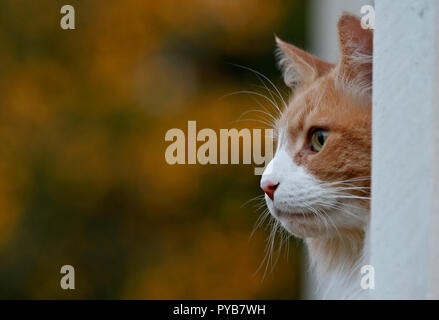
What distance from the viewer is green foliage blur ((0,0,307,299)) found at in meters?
1.41

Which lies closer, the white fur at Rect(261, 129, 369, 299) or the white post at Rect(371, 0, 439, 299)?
the white post at Rect(371, 0, 439, 299)

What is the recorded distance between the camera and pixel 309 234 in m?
0.64

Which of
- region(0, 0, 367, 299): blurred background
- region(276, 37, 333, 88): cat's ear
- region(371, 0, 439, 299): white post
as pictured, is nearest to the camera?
region(371, 0, 439, 299): white post

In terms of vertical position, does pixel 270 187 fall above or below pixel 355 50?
below

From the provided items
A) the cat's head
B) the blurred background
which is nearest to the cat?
the cat's head

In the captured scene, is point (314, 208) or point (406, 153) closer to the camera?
point (406, 153)

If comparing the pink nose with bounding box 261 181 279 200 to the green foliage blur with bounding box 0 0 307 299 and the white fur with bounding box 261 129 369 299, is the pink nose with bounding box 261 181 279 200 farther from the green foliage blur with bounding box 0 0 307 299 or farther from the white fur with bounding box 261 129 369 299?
the green foliage blur with bounding box 0 0 307 299

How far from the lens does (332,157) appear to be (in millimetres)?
618

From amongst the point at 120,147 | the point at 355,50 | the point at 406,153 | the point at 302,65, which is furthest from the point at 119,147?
the point at 406,153

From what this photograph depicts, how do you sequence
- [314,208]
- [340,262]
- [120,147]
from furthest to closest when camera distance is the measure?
[120,147], [340,262], [314,208]

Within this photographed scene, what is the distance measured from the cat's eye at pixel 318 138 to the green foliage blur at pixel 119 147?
0.70 m

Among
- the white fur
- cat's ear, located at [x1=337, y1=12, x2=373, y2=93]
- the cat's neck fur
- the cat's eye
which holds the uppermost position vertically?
cat's ear, located at [x1=337, y1=12, x2=373, y2=93]

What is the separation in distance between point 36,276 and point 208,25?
2.88ft

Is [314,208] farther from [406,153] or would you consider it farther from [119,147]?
[119,147]
